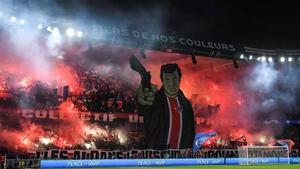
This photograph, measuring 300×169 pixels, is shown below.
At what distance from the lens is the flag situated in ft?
89.3

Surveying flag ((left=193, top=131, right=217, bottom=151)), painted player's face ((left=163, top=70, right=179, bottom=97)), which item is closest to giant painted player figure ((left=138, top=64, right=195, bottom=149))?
painted player's face ((left=163, top=70, right=179, bottom=97))

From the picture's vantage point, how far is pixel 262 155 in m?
26.0

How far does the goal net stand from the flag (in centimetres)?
213

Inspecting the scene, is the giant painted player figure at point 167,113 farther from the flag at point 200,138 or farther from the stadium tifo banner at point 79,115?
the stadium tifo banner at point 79,115

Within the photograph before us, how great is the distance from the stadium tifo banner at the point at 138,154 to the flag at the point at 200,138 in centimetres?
100

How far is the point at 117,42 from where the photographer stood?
924 inches

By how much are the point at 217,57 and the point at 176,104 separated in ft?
12.0

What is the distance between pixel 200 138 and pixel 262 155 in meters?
3.79

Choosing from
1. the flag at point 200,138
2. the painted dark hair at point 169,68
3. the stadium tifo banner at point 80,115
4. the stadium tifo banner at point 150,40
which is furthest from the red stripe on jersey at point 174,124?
the stadium tifo banner at point 150,40

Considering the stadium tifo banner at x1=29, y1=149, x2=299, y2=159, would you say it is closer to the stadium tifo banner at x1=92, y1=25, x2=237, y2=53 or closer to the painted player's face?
the painted player's face

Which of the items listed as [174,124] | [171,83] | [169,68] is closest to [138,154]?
[174,124]

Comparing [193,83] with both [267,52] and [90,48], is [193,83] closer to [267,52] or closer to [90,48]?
[267,52]

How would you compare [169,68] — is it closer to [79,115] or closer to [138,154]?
[138,154]

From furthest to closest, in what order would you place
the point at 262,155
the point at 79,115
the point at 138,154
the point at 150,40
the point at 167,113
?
the point at 167,113
the point at 262,155
the point at 150,40
the point at 79,115
the point at 138,154
